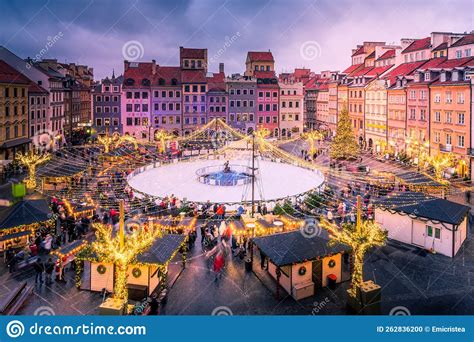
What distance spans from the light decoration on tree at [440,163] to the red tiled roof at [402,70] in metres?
13.1

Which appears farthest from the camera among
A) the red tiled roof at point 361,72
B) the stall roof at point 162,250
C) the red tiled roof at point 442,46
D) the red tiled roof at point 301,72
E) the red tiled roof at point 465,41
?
the red tiled roof at point 301,72

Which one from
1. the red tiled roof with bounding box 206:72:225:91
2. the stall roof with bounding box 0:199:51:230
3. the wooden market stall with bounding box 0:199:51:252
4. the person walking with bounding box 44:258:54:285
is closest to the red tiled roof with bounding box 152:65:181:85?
the red tiled roof with bounding box 206:72:225:91

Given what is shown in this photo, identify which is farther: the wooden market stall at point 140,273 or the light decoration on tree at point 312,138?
the light decoration on tree at point 312,138

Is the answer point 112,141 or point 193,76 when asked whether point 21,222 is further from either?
point 193,76

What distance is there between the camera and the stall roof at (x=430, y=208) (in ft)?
62.4

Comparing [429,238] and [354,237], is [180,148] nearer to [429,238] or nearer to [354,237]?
[429,238]

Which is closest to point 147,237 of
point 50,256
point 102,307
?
point 102,307

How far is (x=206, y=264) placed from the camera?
1795 centimetres

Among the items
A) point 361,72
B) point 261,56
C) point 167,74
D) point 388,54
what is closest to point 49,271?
point 388,54

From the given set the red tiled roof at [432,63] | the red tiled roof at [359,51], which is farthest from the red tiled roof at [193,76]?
the red tiled roof at [432,63]

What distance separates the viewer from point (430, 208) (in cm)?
1983

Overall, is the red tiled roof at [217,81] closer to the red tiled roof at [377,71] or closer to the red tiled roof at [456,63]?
the red tiled roof at [377,71]

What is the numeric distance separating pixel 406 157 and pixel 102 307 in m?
36.2

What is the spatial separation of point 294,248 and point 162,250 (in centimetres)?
489
